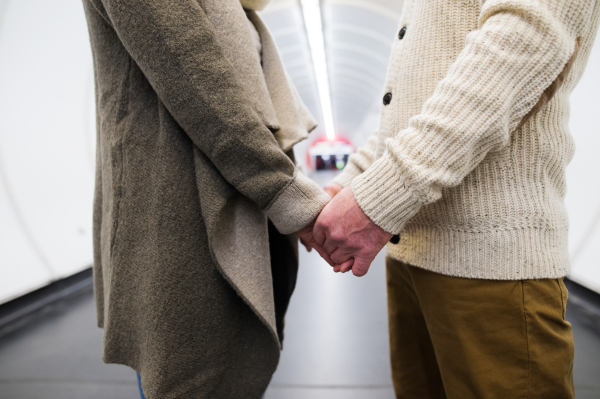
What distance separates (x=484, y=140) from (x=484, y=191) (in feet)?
0.42

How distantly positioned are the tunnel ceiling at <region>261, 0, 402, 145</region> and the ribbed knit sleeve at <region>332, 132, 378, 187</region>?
400 cm

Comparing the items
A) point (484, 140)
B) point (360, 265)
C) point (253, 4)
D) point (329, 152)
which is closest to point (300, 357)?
point (360, 265)

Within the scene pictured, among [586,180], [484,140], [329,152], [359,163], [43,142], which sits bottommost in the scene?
[329,152]

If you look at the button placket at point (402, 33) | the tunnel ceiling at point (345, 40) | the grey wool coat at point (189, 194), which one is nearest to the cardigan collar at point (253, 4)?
the grey wool coat at point (189, 194)

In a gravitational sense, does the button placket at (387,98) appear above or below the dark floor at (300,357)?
above

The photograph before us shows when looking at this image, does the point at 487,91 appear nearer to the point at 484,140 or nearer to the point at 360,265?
the point at 484,140

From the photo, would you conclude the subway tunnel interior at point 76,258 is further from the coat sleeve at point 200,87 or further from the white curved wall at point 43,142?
the coat sleeve at point 200,87

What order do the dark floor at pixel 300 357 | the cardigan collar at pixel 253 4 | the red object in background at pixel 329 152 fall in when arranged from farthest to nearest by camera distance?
the red object in background at pixel 329 152, the dark floor at pixel 300 357, the cardigan collar at pixel 253 4

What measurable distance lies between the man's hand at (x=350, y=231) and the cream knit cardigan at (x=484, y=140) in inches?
1.1

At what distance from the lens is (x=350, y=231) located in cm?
67

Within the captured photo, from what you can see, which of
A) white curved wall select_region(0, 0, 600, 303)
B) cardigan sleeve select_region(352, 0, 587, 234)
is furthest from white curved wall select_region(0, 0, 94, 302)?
cardigan sleeve select_region(352, 0, 587, 234)

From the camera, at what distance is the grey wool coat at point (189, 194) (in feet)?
2.08

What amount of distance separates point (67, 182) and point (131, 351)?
3328 mm

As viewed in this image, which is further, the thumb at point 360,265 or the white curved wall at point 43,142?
the white curved wall at point 43,142
